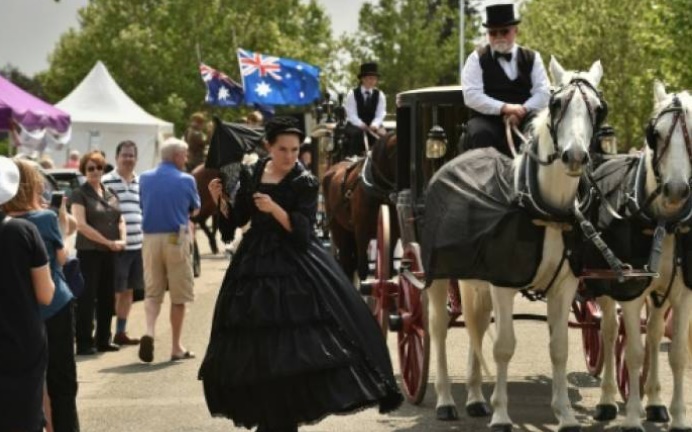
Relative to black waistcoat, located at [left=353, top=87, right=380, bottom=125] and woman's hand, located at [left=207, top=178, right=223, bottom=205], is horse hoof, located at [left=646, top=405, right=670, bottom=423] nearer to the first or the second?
woman's hand, located at [left=207, top=178, right=223, bottom=205]

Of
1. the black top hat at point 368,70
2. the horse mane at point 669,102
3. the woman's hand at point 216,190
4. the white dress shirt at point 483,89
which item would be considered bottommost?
the woman's hand at point 216,190

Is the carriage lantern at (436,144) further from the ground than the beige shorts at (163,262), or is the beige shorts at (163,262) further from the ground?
the carriage lantern at (436,144)

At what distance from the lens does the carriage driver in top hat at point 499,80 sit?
1129 centimetres

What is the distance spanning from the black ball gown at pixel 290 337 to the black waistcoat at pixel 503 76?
112 inches

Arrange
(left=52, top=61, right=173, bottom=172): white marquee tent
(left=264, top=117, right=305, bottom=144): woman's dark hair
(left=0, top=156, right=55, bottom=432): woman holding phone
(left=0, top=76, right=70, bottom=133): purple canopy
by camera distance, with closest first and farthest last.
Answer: (left=0, top=156, right=55, bottom=432): woman holding phone < (left=264, top=117, right=305, bottom=144): woman's dark hair < (left=0, top=76, right=70, bottom=133): purple canopy < (left=52, top=61, right=173, bottom=172): white marquee tent

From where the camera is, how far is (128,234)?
15.9m

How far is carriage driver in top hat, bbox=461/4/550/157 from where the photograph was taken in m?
11.3

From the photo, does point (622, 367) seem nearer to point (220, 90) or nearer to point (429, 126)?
point (429, 126)

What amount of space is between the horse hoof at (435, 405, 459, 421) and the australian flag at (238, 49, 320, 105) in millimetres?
25572

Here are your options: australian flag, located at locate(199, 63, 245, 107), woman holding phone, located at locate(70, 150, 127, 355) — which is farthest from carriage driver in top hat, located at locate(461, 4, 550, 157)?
australian flag, located at locate(199, 63, 245, 107)

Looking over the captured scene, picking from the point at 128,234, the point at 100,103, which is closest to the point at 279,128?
the point at 128,234

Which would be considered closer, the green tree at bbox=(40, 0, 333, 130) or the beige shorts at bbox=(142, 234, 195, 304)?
the beige shorts at bbox=(142, 234, 195, 304)

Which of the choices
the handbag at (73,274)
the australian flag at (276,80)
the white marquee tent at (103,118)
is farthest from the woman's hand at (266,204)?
the white marquee tent at (103,118)

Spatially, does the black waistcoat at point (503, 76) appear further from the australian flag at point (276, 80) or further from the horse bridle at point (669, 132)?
the australian flag at point (276, 80)
